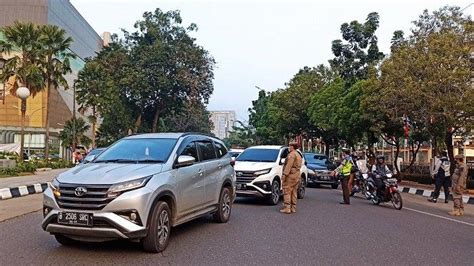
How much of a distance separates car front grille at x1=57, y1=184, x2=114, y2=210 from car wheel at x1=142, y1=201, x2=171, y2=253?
77 cm

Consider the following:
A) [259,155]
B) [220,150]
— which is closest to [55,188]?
[220,150]

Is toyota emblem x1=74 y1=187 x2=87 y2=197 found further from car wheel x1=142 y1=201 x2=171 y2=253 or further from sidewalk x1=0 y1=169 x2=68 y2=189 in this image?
sidewalk x1=0 y1=169 x2=68 y2=189

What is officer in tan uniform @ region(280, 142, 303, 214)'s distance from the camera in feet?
40.9

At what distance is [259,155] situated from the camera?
15.3m

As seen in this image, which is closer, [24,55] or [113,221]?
[113,221]

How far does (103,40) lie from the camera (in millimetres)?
120875

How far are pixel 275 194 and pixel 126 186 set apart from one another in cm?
768

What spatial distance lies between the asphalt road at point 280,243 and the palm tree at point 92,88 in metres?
40.2

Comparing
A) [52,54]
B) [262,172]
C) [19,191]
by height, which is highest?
[52,54]

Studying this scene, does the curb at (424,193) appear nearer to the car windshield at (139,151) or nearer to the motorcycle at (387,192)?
the motorcycle at (387,192)

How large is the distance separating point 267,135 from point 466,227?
5525cm

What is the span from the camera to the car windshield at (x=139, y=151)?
8.12 meters

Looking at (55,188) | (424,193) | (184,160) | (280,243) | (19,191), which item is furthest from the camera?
(424,193)

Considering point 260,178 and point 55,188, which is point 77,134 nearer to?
point 260,178
